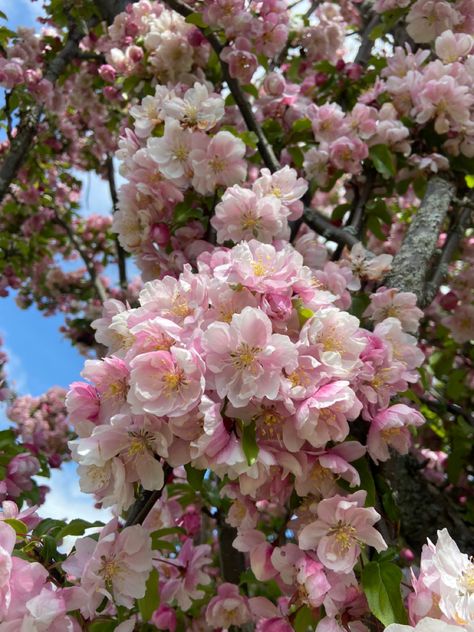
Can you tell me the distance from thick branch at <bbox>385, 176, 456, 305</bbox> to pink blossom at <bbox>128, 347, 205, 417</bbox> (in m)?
0.94

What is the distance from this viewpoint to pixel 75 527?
1.24 metres

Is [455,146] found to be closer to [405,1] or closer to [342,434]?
[405,1]

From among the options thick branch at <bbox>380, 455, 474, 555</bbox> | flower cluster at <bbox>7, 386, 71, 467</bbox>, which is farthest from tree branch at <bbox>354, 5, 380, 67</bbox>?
flower cluster at <bbox>7, 386, 71, 467</bbox>

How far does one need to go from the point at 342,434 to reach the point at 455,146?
1.54 metres

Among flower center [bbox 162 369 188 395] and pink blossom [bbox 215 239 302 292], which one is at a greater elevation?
pink blossom [bbox 215 239 302 292]

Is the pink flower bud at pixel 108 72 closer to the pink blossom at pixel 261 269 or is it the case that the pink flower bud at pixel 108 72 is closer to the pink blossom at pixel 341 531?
the pink blossom at pixel 261 269

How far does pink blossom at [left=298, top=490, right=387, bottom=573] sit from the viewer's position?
1.14m

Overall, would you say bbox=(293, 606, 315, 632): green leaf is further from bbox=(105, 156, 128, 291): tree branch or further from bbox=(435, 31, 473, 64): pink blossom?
bbox=(105, 156, 128, 291): tree branch

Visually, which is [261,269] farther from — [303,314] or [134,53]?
[134,53]

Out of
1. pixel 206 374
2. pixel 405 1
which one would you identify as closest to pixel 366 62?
pixel 405 1

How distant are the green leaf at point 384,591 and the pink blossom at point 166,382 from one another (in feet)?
1.53

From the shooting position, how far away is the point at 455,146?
227 centimetres

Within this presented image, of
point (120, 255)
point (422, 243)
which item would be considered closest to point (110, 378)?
point (422, 243)

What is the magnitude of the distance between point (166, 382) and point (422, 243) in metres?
1.22
